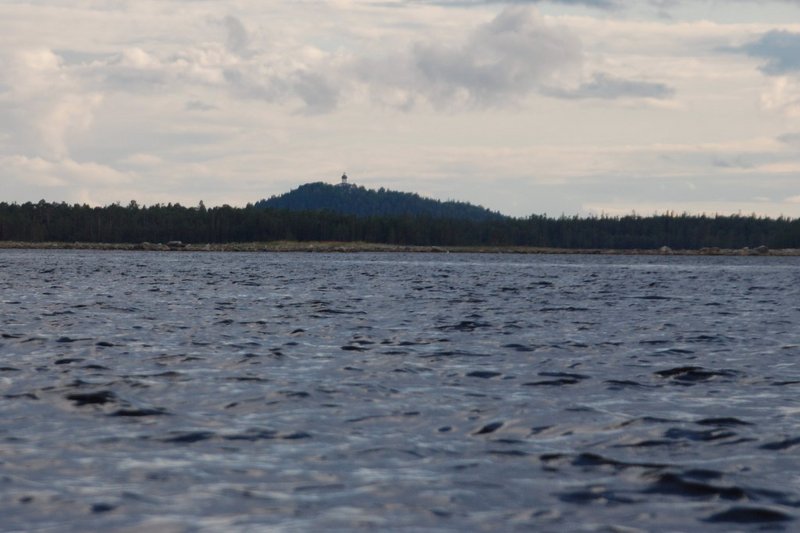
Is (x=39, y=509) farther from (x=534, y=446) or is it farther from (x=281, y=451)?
(x=534, y=446)

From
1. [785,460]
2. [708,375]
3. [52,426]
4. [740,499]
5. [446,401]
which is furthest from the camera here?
[708,375]

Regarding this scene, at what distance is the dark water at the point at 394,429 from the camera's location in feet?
34.6

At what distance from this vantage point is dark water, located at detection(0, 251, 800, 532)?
415 inches

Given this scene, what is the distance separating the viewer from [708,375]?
69.6 ft

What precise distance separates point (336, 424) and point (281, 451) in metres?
2.00

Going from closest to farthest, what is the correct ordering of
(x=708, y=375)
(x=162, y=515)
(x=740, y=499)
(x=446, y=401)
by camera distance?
(x=162, y=515), (x=740, y=499), (x=446, y=401), (x=708, y=375)

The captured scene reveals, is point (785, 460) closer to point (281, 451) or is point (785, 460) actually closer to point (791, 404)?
point (791, 404)

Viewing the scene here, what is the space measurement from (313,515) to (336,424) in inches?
193

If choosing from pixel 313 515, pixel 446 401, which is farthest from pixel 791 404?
pixel 313 515

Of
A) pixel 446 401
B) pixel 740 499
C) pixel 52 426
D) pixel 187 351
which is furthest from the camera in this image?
pixel 187 351

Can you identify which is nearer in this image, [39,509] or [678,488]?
[39,509]

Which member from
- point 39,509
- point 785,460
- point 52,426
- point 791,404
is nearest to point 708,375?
point 791,404

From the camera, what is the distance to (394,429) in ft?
48.4

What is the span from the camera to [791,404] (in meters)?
17.5
